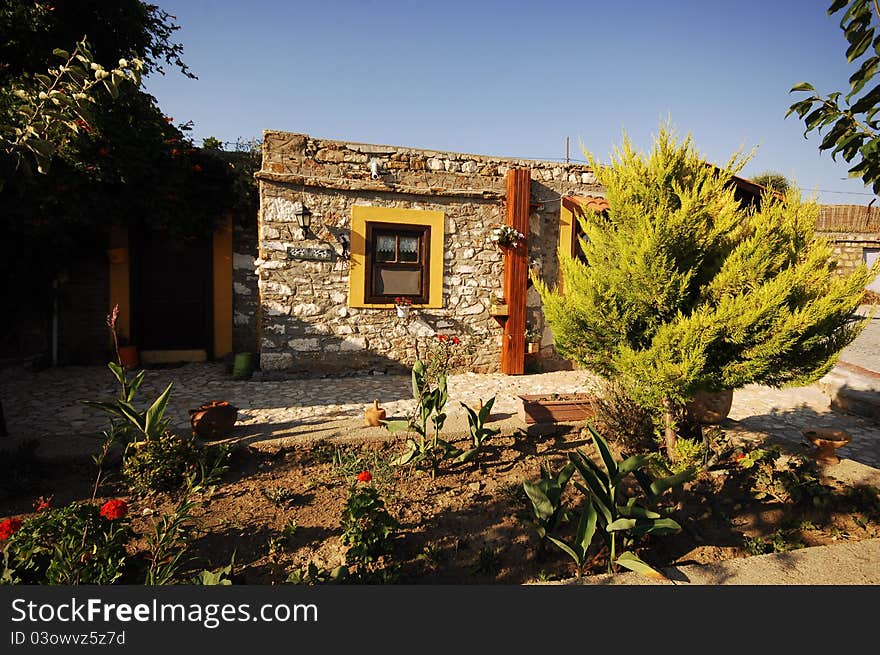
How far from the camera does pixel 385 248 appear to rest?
24.4 feet

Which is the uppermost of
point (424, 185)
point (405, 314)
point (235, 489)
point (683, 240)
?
point (424, 185)

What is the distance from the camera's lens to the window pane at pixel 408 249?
24.7 ft

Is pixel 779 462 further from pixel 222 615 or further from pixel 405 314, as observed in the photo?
pixel 405 314

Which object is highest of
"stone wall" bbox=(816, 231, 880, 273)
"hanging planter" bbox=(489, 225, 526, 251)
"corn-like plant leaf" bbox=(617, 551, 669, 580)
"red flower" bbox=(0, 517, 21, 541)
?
"stone wall" bbox=(816, 231, 880, 273)

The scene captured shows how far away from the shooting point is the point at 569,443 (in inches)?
179

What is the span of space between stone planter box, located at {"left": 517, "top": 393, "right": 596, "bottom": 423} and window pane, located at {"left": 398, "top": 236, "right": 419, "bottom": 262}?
349 centimetres

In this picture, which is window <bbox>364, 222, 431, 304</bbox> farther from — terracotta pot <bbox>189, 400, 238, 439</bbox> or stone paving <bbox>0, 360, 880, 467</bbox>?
terracotta pot <bbox>189, 400, 238, 439</bbox>

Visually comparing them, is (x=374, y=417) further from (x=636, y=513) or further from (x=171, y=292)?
(x=171, y=292)

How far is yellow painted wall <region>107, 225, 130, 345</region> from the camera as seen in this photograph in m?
7.75

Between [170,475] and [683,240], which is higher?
[683,240]

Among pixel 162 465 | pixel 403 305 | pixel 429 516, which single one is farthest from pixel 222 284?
pixel 429 516

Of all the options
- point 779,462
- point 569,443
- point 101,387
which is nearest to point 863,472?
point 779,462

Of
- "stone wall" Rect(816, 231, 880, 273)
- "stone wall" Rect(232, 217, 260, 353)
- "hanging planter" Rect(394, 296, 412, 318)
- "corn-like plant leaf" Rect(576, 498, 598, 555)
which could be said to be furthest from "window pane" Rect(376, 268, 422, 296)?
"stone wall" Rect(816, 231, 880, 273)

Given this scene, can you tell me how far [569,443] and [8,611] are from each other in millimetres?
4061
